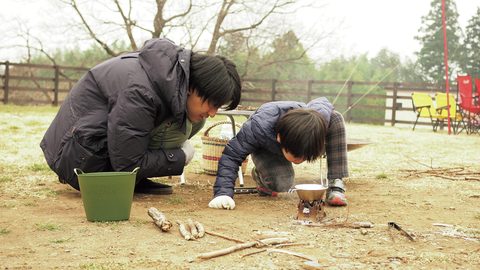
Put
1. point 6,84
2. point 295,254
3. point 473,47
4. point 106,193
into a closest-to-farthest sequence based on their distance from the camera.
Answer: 1. point 295,254
2. point 106,193
3. point 6,84
4. point 473,47

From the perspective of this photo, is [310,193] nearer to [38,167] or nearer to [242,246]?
[242,246]

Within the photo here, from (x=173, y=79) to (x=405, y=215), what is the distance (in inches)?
49.1

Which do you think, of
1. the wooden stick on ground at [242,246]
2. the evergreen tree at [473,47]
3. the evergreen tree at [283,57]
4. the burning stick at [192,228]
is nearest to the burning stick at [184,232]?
the burning stick at [192,228]

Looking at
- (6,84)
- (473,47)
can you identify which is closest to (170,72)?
(6,84)

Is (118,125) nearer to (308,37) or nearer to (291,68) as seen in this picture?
(308,37)

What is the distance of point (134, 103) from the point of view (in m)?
2.54

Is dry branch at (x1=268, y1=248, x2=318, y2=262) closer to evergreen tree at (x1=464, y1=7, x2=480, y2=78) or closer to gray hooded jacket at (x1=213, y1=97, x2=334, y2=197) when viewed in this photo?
gray hooded jacket at (x1=213, y1=97, x2=334, y2=197)

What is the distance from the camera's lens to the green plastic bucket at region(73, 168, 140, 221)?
231 cm

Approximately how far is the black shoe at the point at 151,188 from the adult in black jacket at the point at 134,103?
36 centimetres

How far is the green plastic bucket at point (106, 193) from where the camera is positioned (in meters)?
2.31

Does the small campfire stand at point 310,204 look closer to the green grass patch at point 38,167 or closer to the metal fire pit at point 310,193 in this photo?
the metal fire pit at point 310,193

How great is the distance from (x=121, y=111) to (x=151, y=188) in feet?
2.61

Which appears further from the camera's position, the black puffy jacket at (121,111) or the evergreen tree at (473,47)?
the evergreen tree at (473,47)

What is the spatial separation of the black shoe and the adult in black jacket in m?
0.36
